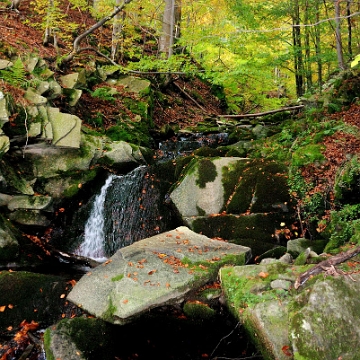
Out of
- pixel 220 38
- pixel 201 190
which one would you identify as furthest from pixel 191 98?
pixel 201 190

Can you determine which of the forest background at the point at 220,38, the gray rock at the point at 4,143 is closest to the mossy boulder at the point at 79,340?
the gray rock at the point at 4,143

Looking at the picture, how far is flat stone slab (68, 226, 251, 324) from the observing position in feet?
14.9

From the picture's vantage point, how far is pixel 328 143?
7398 millimetres

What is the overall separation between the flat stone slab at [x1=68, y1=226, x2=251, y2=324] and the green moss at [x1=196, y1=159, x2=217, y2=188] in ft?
6.60

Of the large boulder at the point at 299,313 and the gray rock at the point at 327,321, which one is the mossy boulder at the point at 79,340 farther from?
the gray rock at the point at 327,321

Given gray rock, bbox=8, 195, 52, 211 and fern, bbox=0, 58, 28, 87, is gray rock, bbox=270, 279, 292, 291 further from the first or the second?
fern, bbox=0, 58, 28, 87

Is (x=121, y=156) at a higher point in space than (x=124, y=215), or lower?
higher

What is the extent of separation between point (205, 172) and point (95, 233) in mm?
3179

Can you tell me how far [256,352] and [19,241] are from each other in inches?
209

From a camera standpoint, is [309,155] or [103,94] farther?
[103,94]

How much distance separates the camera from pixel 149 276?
16.2 ft

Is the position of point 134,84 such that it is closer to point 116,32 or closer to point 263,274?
point 116,32

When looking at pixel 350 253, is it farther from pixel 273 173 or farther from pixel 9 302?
pixel 9 302

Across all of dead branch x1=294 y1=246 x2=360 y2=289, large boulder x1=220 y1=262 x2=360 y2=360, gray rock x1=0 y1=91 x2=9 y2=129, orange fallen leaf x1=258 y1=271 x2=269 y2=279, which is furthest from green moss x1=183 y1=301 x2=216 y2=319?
gray rock x1=0 y1=91 x2=9 y2=129
